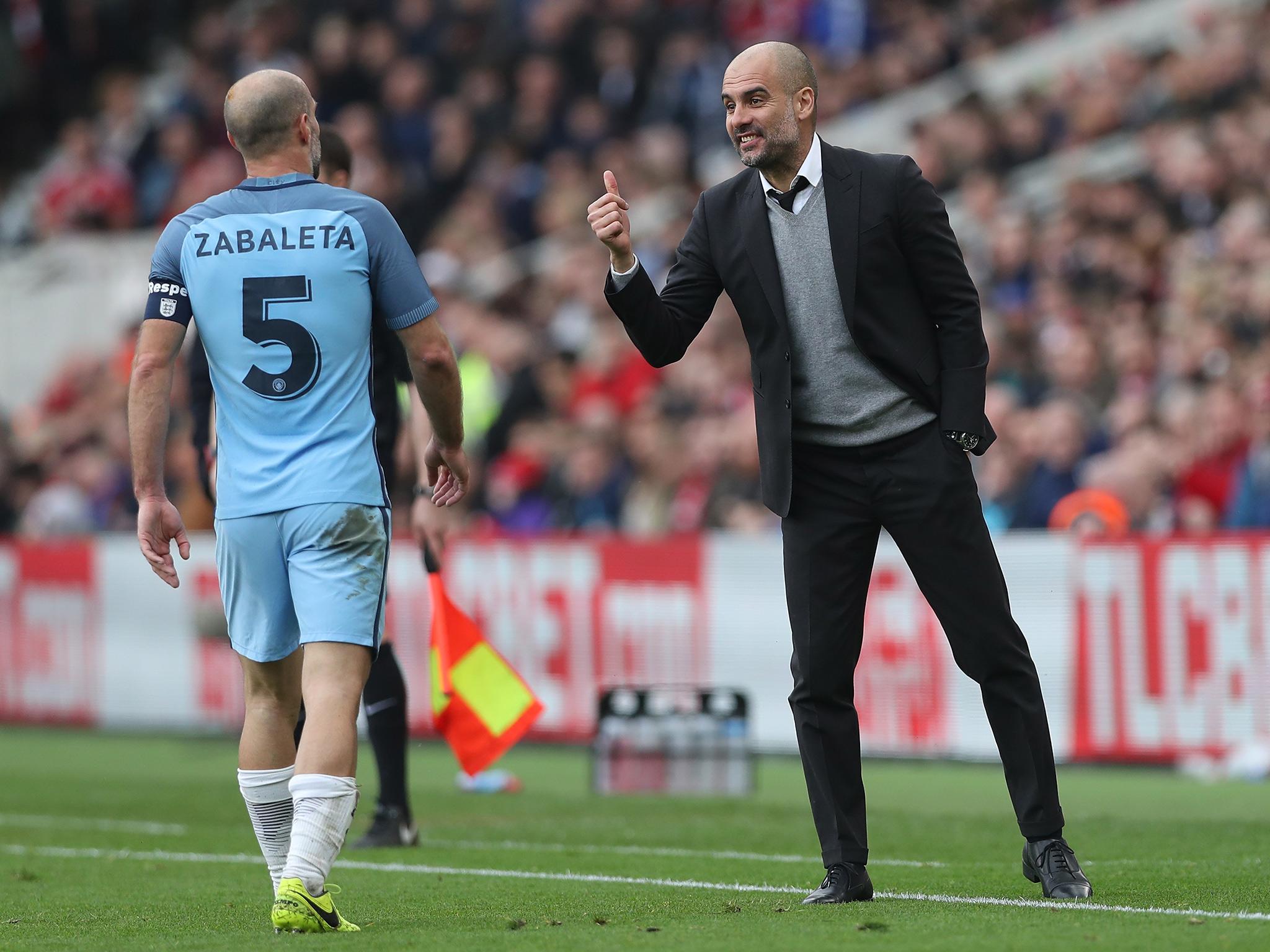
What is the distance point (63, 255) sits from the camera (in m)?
23.0

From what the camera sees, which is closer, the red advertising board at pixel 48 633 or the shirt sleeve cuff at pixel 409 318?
the shirt sleeve cuff at pixel 409 318

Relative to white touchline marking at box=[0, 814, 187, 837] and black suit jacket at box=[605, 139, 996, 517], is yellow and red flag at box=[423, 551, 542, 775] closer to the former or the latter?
white touchline marking at box=[0, 814, 187, 837]

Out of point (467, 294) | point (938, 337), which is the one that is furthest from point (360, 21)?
point (938, 337)

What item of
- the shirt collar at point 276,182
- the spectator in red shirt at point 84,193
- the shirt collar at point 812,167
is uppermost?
the spectator in red shirt at point 84,193

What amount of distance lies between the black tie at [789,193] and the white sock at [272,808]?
6.96 ft

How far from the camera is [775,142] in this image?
5.78m

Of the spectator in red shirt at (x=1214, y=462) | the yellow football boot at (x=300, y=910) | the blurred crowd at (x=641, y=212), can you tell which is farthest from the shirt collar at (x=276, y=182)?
the spectator in red shirt at (x=1214, y=462)

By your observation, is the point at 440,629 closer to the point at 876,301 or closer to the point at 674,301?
the point at 674,301

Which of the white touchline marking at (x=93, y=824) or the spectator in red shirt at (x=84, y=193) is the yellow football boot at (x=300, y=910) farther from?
the spectator in red shirt at (x=84, y=193)

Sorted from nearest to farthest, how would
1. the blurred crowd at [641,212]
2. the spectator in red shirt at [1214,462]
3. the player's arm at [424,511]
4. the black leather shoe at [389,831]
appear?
the player's arm at [424,511] < the black leather shoe at [389,831] < the spectator in red shirt at [1214,462] < the blurred crowd at [641,212]

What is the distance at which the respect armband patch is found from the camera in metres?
5.39

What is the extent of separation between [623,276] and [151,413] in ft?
4.48

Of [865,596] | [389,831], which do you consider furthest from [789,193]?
[389,831]

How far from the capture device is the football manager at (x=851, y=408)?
578cm
